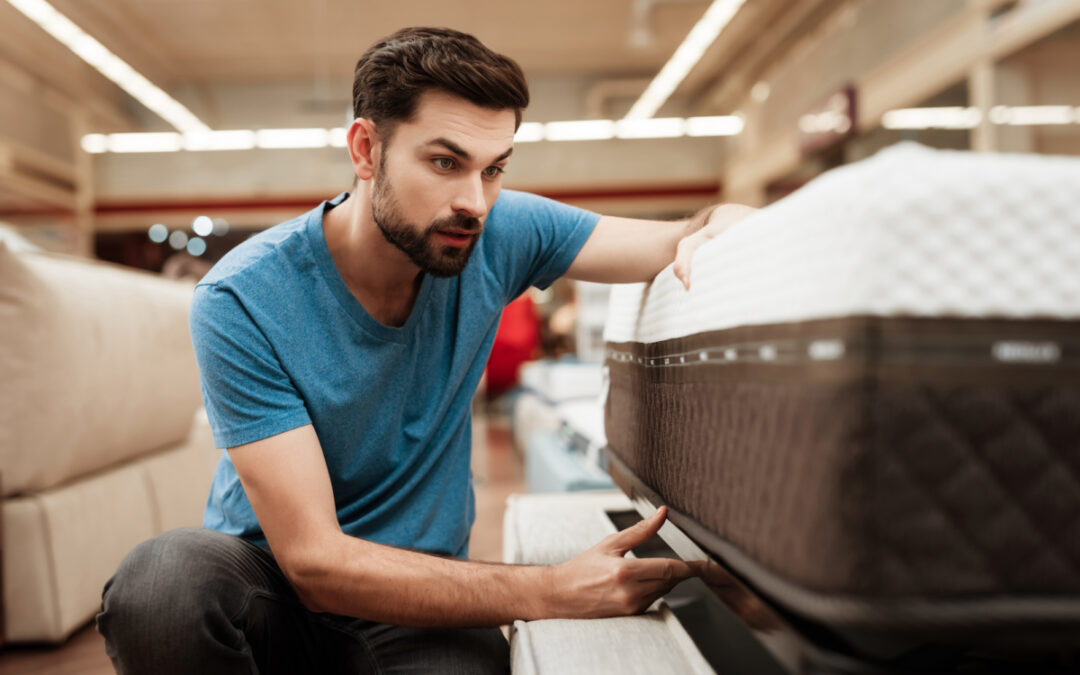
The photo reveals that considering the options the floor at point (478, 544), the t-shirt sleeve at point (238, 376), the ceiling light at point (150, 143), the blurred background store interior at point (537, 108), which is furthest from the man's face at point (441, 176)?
the ceiling light at point (150, 143)

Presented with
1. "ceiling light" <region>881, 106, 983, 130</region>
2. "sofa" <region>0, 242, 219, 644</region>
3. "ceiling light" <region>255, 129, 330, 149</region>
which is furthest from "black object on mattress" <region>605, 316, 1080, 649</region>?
"ceiling light" <region>255, 129, 330, 149</region>

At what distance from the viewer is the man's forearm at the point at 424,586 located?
0.81 m

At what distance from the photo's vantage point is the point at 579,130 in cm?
958

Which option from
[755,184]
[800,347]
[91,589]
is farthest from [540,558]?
[755,184]

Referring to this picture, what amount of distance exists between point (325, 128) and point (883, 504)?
381 inches

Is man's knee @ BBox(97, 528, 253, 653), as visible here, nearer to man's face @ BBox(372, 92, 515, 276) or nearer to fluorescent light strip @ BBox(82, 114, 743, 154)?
man's face @ BBox(372, 92, 515, 276)

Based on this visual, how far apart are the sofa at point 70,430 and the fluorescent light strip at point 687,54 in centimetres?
494

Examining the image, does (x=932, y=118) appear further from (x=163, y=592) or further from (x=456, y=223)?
(x=163, y=592)

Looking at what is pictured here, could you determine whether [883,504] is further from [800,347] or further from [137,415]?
[137,415]

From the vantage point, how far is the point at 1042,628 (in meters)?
0.46

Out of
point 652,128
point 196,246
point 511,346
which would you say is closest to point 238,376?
point 511,346

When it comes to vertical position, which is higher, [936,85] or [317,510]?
[936,85]

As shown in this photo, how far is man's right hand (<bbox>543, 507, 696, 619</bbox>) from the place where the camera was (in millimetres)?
780

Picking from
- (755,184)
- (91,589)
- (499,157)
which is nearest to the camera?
(499,157)
